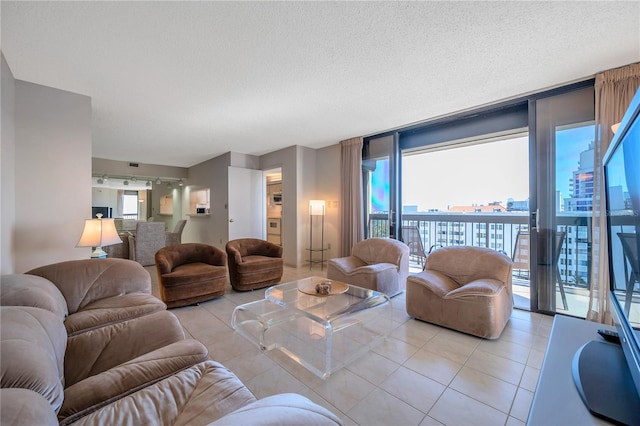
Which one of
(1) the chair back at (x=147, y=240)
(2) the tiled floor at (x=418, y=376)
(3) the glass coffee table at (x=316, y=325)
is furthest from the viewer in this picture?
(1) the chair back at (x=147, y=240)

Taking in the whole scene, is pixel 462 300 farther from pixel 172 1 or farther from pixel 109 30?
pixel 109 30

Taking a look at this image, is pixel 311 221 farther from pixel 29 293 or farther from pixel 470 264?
pixel 29 293

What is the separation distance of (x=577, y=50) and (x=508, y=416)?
2.82m

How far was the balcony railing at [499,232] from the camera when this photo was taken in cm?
265

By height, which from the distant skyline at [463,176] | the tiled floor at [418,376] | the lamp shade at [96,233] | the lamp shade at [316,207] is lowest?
the tiled floor at [418,376]

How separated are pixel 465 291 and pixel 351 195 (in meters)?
2.68

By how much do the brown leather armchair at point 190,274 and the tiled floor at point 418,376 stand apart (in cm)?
56

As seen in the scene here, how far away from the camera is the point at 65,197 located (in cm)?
279

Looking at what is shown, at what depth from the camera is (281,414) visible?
64 centimetres

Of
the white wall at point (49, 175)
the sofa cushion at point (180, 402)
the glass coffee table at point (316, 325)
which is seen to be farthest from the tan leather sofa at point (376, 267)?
the white wall at point (49, 175)

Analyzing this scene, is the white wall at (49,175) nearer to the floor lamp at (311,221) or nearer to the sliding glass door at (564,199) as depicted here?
the floor lamp at (311,221)

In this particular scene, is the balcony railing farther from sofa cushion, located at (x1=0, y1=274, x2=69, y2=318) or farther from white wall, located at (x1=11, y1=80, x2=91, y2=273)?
white wall, located at (x1=11, y1=80, x2=91, y2=273)

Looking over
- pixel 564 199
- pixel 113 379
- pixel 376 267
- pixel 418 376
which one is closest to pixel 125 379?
pixel 113 379

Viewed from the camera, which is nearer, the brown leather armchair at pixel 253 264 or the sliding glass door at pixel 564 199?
the sliding glass door at pixel 564 199
